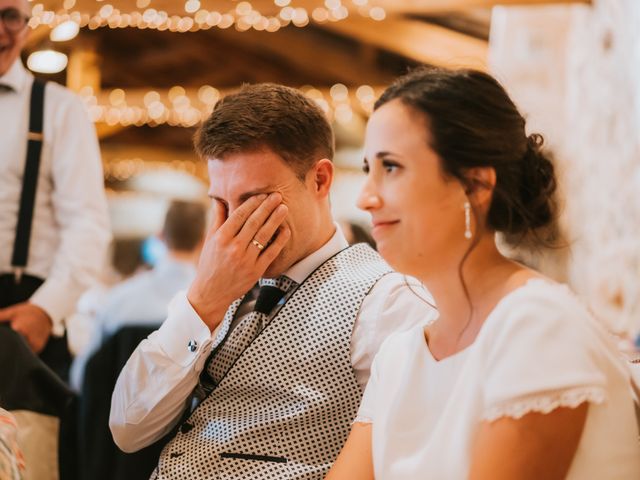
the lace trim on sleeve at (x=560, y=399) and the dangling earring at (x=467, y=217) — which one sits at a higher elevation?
the dangling earring at (x=467, y=217)

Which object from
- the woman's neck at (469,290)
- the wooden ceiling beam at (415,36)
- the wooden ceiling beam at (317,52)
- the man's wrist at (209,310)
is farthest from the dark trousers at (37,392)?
the wooden ceiling beam at (317,52)

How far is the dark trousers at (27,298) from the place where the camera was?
229 centimetres

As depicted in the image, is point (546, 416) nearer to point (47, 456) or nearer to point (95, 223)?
point (47, 456)

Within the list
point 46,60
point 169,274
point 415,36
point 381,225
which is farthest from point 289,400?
point 415,36

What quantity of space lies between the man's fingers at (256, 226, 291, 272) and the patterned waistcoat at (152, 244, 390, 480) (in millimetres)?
87

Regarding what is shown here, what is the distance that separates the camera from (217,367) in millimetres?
1735

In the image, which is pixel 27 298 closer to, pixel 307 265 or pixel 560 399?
pixel 307 265

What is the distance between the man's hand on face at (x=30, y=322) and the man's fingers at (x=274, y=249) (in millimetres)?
827

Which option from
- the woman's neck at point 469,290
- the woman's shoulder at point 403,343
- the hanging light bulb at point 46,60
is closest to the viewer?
the woman's neck at point 469,290

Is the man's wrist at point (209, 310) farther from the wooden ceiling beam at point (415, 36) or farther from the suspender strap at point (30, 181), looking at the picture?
the wooden ceiling beam at point (415, 36)

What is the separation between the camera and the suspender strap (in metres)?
2.33

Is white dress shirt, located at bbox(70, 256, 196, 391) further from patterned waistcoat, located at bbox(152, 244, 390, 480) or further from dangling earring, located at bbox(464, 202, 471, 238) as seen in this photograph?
dangling earring, located at bbox(464, 202, 471, 238)

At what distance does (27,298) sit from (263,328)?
962 mm

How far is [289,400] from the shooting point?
1.63 metres
